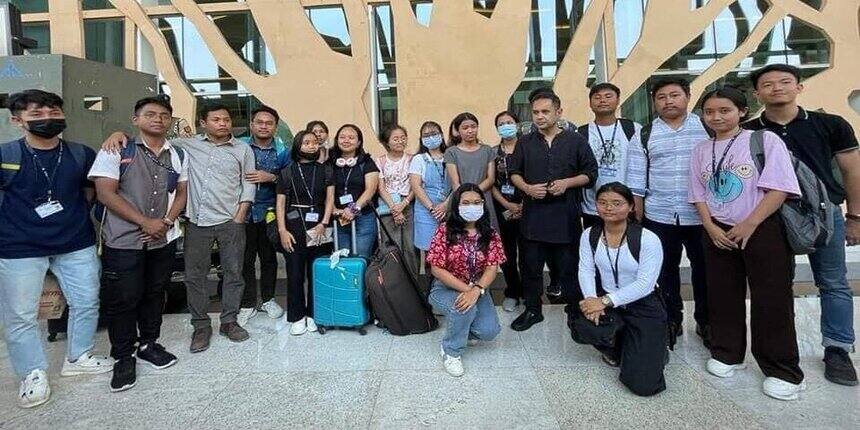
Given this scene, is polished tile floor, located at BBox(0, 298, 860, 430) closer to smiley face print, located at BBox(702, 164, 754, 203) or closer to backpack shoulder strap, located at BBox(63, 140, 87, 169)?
smiley face print, located at BBox(702, 164, 754, 203)

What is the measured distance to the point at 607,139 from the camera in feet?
11.4

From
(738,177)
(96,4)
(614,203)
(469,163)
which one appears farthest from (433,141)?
(96,4)

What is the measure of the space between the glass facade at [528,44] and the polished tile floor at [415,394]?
4.33 m

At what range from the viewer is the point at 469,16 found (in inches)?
257

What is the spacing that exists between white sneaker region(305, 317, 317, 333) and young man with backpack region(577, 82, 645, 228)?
2.34 m

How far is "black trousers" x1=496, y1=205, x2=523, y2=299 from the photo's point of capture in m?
3.97

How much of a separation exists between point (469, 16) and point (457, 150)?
366 cm

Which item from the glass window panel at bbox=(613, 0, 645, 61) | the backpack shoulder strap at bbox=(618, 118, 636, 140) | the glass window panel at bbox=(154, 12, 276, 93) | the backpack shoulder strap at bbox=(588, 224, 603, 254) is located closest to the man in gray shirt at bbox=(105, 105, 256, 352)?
the backpack shoulder strap at bbox=(588, 224, 603, 254)

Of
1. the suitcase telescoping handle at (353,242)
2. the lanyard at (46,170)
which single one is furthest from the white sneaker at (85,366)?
the suitcase telescoping handle at (353,242)

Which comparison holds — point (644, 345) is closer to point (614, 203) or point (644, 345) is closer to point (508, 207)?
point (614, 203)

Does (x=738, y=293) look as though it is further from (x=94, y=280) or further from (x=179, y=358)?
(x=94, y=280)

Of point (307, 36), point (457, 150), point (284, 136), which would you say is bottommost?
point (457, 150)

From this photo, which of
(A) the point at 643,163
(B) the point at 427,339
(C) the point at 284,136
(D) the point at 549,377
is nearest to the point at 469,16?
(C) the point at 284,136

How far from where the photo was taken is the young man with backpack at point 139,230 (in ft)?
9.30
